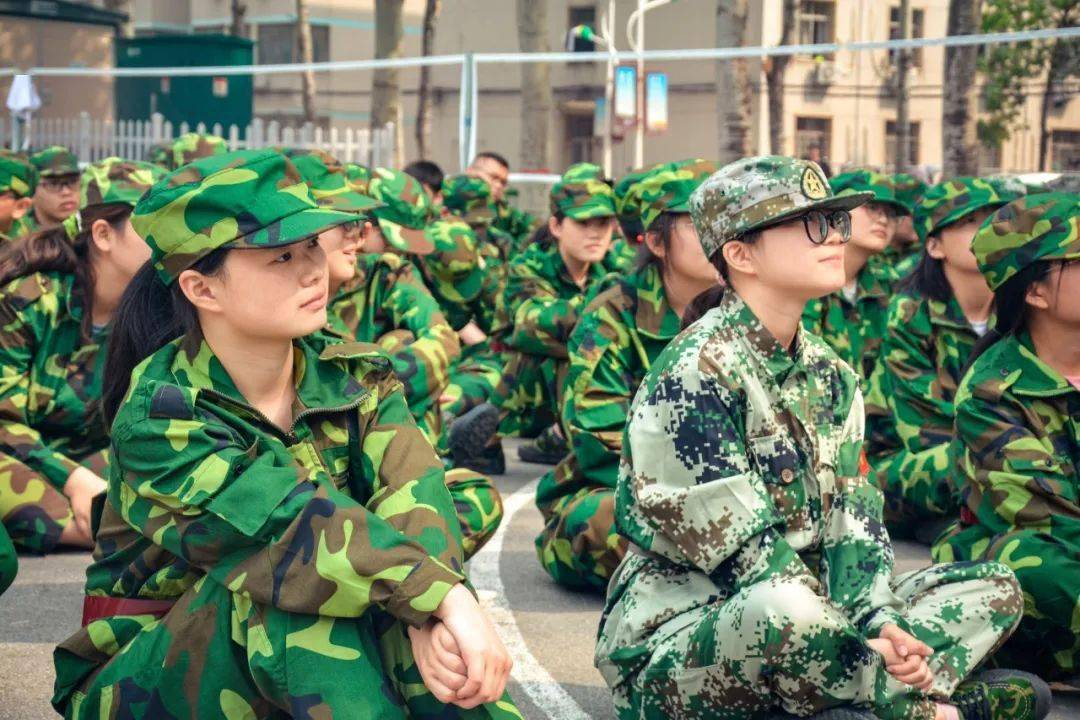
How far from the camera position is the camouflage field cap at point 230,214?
154 inches

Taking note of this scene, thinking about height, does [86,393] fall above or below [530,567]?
above

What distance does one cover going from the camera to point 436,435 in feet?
24.7

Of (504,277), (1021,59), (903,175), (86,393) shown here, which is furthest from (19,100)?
(1021,59)

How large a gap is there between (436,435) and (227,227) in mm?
3684

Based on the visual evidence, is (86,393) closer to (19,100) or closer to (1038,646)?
(1038,646)

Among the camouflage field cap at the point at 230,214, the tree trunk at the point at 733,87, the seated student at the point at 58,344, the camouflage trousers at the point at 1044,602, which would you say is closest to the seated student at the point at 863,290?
the camouflage trousers at the point at 1044,602

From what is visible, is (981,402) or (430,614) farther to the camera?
(981,402)

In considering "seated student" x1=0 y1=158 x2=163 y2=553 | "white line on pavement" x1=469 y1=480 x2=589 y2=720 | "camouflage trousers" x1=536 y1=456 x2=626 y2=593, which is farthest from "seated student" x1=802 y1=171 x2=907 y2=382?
"seated student" x1=0 y1=158 x2=163 y2=553

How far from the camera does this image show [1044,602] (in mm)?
5375

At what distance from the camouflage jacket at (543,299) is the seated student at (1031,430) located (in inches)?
148

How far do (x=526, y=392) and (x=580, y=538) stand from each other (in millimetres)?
3682

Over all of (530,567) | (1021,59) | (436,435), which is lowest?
(530,567)

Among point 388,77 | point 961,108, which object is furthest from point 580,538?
point 388,77

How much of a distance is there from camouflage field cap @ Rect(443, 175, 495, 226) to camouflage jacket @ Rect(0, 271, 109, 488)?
7.32 meters
